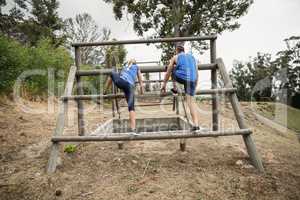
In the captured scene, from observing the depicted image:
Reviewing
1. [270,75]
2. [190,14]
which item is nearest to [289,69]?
[270,75]

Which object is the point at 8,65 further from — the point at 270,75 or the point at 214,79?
the point at 270,75

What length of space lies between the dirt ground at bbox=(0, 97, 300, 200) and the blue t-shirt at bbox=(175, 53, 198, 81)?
3.27ft

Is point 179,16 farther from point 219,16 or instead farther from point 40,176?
point 40,176

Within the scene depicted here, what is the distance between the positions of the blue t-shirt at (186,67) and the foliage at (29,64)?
16.2 ft

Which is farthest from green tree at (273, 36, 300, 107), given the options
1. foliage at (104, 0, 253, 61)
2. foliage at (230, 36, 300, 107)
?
foliage at (104, 0, 253, 61)

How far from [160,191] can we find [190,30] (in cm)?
1494

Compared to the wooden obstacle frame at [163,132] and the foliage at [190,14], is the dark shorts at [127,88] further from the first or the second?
the foliage at [190,14]

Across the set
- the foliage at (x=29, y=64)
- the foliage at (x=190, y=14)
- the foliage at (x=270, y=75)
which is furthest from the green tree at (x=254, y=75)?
the foliage at (x=29, y=64)

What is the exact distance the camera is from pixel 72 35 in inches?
1000

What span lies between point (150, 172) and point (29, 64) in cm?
772

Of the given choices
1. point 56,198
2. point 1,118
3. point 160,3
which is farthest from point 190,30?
point 56,198

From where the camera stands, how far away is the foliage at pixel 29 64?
684 cm

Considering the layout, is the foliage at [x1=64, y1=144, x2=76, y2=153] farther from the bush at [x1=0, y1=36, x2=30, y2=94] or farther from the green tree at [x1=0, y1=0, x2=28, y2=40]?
the green tree at [x1=0, y1=0, x2=28, y2=40]

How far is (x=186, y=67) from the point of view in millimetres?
3480
